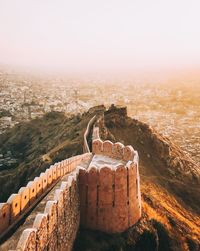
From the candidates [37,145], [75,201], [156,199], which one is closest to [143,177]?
[156,199]

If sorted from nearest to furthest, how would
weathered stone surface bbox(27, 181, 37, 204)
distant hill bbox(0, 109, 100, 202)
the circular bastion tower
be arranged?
weathered stone surface bbox(27, 181, 37, 204) → the circular bastion tower → distant hill bbox(0, 109, 100, 202)

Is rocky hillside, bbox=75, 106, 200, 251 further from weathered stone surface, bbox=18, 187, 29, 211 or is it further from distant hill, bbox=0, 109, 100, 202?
distant hill, bbox=0, 109, 100, 202

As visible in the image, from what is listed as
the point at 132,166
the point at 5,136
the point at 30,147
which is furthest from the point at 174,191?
the point at 5,136

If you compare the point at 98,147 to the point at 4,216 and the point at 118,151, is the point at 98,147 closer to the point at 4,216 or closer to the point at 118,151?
the point at 118,151

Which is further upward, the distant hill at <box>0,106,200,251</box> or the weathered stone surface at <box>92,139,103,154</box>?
the weathered stone surface at <box>92,139,103,154</box>

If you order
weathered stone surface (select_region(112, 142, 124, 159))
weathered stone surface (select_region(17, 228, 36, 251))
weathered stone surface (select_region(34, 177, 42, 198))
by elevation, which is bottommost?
weathered stone surface (select_region(112, 142, 124, 159))

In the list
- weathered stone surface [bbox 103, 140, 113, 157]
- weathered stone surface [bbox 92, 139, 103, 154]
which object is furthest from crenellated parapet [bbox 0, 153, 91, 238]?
weathered stone surface [bbox 92, 139, 103, 154]
